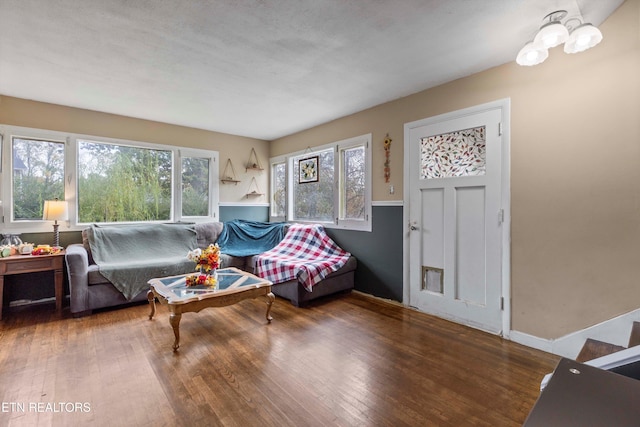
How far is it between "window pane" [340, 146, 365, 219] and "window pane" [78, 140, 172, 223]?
8.51 feet

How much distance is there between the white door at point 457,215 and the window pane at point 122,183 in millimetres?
3458

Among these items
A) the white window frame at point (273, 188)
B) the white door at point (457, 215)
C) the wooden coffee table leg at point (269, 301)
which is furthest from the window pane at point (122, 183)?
the white door at point (457, 215)

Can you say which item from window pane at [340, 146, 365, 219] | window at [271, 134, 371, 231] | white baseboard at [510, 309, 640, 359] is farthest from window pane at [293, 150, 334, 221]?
white baseboard at [510, 309, 640, 359]

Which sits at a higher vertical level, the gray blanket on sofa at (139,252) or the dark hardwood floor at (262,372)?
the gray blanket on sofa at (139,252)

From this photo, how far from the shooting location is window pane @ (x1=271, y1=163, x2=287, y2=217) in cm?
518

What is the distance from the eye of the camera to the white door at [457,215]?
8.71 ft

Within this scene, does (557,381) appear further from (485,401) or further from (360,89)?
(360,89)

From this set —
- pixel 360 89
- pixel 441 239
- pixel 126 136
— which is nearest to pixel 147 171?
pixel 126 136

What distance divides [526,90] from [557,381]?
2.45 metres

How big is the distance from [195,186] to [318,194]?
1.94m

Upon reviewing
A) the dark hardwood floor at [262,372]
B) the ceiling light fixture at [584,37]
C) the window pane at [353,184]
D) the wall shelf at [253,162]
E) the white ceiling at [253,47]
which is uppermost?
the white ceiling at [253,47]

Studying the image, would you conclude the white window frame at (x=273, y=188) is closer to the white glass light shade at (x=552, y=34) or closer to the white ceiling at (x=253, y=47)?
the white ceiling at (x=253, y=47)

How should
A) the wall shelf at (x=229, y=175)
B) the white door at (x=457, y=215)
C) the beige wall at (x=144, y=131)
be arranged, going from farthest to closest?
the wall shelf at (x=229, y=175) < the beige wall at (x=144, y=131) < the white door at (x=457, y=215)

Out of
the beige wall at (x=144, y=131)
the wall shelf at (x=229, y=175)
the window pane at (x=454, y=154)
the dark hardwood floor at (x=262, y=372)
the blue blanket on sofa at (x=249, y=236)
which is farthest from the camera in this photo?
the wall shelf at (x=229, y=175)
